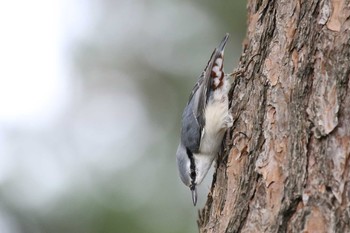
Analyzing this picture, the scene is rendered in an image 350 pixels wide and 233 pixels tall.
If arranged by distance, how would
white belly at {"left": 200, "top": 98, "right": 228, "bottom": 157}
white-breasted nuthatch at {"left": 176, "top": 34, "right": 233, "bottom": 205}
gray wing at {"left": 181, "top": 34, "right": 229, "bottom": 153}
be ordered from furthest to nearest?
gray wing at {"left": 181, "top": 34, "right": 229, "bottom": 153} < white-breasted nuthatch at {"left": 176, "top": 34, "right": 233, "bottom": 205} < white belly at {"left": 200, "top": 98, "right": 228, "bottom": 157}

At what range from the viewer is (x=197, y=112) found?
425 cm

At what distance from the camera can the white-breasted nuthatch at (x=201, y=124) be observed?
159 inches

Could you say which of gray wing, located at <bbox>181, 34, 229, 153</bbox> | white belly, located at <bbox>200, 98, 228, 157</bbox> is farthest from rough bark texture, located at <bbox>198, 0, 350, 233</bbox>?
gray wing, located at <bbox>181, 34, 229, 153</bbox>

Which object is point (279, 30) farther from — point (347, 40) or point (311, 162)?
point (311, 162)

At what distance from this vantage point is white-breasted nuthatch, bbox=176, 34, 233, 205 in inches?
159

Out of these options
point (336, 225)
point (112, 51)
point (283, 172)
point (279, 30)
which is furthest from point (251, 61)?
point (112, 51)

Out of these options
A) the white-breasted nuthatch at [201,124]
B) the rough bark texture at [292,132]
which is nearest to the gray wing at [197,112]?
the white-breasted nuthatch at [201,124]

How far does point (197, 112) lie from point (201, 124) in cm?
8

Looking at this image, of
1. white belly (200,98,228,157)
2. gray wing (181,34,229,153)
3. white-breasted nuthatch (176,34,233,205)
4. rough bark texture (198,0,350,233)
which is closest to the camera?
rough bark texture (198,0,350,233)

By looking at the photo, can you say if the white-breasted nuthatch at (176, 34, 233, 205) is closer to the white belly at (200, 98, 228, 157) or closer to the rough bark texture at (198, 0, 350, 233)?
the white belly at (200, 98, 228, 157)

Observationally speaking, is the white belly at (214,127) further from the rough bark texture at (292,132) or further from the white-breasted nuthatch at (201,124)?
the rough bark texture at (292,132)

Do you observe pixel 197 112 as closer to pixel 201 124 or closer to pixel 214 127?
pixel 201 124

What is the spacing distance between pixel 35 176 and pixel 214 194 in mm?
3068

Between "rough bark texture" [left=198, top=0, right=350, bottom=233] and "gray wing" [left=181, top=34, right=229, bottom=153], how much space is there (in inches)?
37.6
